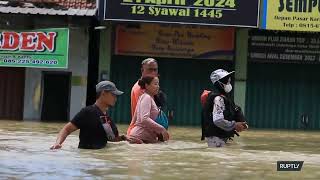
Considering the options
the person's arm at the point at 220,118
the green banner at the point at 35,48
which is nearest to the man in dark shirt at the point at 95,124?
the person's arm at the point at 220,118

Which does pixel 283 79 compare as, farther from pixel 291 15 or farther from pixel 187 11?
pixel 187 11

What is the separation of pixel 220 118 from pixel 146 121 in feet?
2.83

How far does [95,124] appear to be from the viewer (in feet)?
22.5

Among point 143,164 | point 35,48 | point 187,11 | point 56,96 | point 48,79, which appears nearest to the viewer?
point 143,164

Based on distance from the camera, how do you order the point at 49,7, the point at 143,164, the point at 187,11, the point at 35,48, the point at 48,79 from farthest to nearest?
the point at 48,79 → the point at 49,7 → the point at 35,48 → the point at 187,11 → the point at 143,164

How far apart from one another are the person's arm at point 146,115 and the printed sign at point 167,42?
14.2 m

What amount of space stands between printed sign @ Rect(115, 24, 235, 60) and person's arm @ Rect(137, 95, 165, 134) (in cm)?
1418

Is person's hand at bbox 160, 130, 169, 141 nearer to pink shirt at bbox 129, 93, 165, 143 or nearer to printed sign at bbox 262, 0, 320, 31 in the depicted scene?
pink shirt at bbox 129, 93, 165, 143

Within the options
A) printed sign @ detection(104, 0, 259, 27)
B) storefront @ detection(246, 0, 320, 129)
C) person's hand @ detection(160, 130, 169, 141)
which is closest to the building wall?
printed sign @ detection(104, 0, 259, 27)

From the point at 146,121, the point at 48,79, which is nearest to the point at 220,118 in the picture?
the point at 146,121

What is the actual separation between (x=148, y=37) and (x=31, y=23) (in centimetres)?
396

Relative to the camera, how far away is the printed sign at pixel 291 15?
1988 centimetres

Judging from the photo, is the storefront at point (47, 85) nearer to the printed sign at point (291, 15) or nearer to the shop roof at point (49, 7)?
the shop roof at point (49, 7)

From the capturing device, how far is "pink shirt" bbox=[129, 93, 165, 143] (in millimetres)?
7426
